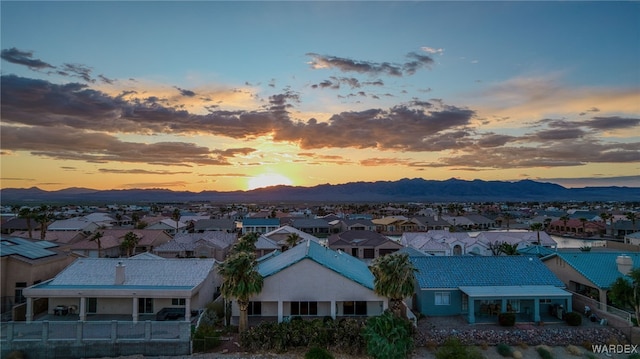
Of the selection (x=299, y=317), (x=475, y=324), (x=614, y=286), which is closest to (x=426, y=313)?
(x=475, y=324)

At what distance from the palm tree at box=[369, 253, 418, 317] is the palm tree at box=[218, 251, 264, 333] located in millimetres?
8573

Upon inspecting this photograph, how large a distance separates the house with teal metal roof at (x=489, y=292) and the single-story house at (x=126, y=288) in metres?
17.9

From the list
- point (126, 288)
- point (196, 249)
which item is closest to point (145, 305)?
point (126, 288)

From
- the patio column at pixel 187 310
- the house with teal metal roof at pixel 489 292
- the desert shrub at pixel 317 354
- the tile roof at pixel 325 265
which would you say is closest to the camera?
the desert shrub at pixel 317 354

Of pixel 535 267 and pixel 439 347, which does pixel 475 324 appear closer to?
pixel 439 347

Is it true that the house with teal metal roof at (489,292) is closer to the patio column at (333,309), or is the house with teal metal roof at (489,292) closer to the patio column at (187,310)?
the patio column at (333,309)

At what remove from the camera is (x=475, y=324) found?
105ft

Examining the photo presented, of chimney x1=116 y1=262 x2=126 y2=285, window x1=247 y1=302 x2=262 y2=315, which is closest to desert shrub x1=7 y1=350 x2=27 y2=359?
chimney x1=116 y1=262 x2=126 y2=285

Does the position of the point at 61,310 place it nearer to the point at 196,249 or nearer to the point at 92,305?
the point at 92,305

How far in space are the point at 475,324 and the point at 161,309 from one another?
23.3 meters

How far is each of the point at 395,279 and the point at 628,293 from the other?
16765mm

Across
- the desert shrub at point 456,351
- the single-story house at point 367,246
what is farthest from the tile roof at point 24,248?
the single-story house at point 367,246

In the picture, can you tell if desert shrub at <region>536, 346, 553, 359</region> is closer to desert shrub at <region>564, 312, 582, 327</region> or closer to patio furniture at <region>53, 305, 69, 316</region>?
desert shrub at <region>564, 312, 582, 327</region>

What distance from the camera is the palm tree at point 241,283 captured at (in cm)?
2970
